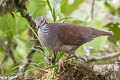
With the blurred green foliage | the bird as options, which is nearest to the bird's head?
the bird

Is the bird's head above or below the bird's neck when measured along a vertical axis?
above

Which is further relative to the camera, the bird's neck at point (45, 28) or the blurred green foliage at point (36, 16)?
the blurred green foliage at point (36, 16)

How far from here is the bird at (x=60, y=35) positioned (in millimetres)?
2551

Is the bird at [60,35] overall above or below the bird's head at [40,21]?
below

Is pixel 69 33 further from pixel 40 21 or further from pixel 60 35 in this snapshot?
pixel 40 21

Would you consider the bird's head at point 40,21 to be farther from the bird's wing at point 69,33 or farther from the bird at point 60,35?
the bird's wing at point 69,33

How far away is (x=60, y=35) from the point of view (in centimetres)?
259

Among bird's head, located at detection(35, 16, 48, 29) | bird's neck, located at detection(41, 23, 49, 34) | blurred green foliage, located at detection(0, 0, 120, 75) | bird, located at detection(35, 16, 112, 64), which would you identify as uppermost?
bird's head, located at detection(35, 16, 48, 29)

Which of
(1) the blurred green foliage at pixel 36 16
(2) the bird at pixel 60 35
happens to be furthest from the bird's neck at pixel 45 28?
(1) the blurred green foliage at pixel 36 16

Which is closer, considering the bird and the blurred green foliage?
the bird

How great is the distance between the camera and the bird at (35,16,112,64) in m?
2.55

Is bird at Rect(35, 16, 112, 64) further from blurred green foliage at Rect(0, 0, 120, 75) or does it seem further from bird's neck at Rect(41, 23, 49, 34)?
blurred green foliage at Rect(0, 0, 120, 75)

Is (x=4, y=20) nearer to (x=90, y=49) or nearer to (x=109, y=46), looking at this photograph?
(x=90, y=49)

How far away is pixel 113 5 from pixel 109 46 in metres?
0.76
